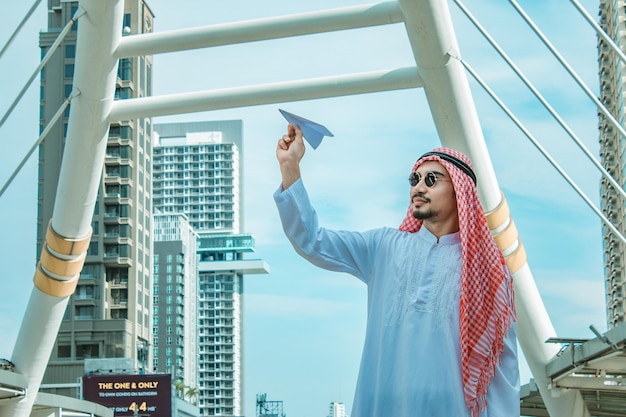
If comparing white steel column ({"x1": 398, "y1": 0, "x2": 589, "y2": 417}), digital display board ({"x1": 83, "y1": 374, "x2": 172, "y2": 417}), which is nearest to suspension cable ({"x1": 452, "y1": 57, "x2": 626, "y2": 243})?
white steel column ({"x1": 398, "y1": 0, "x2": 589, "y2": 417})

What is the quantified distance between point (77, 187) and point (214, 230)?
162m

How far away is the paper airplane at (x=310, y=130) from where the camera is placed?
3.87 metres

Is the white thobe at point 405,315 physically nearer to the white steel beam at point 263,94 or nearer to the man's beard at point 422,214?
the man's beard at point 422,214

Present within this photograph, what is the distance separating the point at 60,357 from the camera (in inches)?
2879

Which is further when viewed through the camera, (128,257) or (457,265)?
(128,257)

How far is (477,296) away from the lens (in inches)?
140

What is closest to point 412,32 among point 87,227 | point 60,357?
point 87,227

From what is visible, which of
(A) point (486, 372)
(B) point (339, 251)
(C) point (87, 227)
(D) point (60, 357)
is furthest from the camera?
(D) point (60, 357)

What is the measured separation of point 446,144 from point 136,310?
6831cm

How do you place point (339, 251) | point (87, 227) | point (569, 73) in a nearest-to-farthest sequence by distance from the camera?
1. point (339, 251)
2. point (569, 73)
3. point (87, 227)

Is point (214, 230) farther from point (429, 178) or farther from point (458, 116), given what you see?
point (429, 178)

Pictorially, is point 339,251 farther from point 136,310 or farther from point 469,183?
point 136,310

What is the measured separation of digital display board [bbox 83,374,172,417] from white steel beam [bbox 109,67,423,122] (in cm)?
4028

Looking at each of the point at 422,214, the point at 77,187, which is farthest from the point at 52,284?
the point at 422,214
